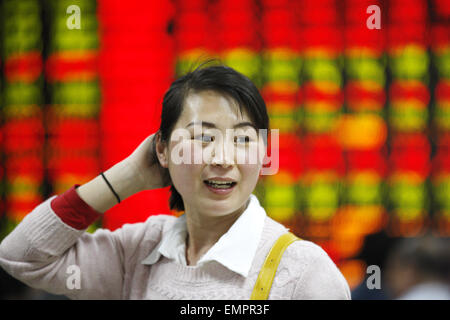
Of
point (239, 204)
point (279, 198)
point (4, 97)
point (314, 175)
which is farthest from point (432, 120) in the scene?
point (4, 97)

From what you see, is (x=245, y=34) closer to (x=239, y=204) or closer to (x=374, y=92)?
(x=374, y=92)

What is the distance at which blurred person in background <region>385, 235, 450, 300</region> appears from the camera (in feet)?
6.23

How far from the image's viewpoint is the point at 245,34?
225 cm

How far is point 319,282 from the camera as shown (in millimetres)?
901

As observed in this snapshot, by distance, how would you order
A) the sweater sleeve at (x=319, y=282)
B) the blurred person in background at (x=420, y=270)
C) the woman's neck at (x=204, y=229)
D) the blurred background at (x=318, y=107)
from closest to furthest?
the sweater sleeve at (x=319, y=282) → the woman's neck at (x=204, y=229) → the blurred person in background at (x=420, y=270) → the blurred background at (x=318, y=107)

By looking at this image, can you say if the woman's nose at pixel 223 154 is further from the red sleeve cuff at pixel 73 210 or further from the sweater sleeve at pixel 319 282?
the red sleeve cuff at pixel 73 210

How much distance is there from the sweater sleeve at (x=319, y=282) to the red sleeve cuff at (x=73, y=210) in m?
0.49

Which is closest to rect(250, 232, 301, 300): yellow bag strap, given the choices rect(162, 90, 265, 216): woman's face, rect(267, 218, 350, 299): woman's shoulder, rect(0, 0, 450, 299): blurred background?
rect(267, 218, 350, 299): woman's shoulder

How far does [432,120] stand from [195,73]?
1.58 meters

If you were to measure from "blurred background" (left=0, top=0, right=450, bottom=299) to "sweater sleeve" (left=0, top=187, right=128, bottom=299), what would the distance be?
1088 millimetres

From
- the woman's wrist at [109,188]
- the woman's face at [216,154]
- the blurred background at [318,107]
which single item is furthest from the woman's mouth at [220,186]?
the blurred background at [318,107]

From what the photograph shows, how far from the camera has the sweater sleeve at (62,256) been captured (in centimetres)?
110

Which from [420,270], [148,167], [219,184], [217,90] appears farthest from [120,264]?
[420,270]

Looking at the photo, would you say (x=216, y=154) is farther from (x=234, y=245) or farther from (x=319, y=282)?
(x=319, y=282)
